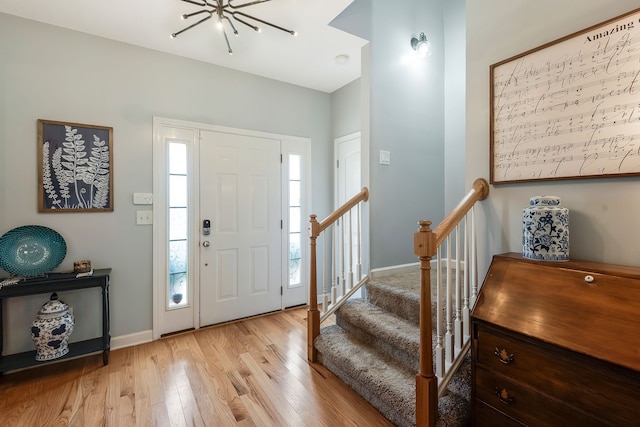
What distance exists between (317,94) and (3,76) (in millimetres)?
2831

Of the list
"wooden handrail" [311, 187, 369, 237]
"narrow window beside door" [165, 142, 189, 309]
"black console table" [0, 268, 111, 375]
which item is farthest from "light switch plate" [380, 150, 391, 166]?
"black console table" [0, 268, 111, 375]

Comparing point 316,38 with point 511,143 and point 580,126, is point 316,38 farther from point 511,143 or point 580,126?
point 580,126

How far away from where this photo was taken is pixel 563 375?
3.48ft

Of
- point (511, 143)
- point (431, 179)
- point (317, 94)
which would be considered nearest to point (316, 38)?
point (317, 94)

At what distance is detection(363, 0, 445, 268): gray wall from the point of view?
2586mm

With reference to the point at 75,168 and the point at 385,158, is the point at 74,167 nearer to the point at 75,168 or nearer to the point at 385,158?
the point at 75,168

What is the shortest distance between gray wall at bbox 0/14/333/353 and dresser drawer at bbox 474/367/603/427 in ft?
9.00

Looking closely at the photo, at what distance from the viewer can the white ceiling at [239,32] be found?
7.17 ft

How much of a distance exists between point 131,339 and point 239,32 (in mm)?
2885

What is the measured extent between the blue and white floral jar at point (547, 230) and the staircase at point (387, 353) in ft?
2.39

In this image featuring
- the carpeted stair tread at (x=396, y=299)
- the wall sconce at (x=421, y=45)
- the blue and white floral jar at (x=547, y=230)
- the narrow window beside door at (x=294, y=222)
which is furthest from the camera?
the narrow window beside door at (x=294, y=222)

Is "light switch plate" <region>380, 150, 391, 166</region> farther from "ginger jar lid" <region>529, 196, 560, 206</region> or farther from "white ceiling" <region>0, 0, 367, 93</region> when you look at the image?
"ginger jar lid" <region>529, 196, 560, 206</region>

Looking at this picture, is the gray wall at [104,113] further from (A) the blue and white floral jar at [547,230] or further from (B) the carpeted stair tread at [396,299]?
(A) the blue and white floral jar at [547,230]

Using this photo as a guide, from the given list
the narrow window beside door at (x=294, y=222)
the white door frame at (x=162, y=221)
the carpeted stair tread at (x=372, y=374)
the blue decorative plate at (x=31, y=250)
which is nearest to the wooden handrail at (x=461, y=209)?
the carpeted stair tread at (x=372, y=374)
